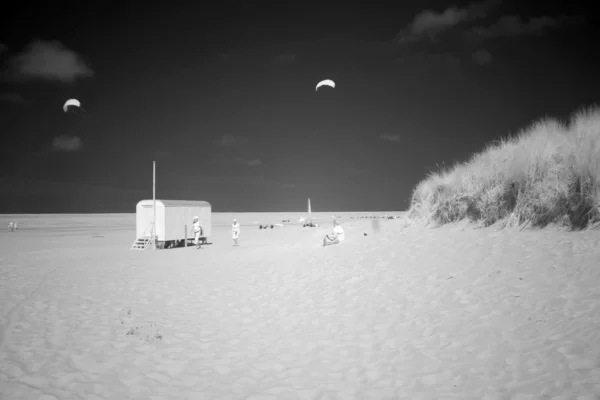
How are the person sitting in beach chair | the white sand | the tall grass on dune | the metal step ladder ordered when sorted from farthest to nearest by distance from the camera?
the metal step ladder
the person sitting in beach chair
the tall grass on dune
the white sand

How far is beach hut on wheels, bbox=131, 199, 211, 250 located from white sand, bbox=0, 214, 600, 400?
11779 mm

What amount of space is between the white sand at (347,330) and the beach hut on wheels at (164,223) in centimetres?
1178

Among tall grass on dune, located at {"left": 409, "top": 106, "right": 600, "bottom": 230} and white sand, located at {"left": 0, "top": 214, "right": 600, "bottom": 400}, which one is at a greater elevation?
tall grass on dune, located at {"left": 409, "top": 106, "right": 600, "bottom": 230}

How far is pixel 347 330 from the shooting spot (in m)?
6.66

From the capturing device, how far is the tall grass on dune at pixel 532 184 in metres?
8.35

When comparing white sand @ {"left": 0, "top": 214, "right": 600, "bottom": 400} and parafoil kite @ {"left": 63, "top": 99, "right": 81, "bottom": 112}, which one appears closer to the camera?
white sand @ {"left": 0, "top": 214, "right": 600, "bottom": 400}

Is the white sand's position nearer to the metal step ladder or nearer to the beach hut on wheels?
the metal step ladder

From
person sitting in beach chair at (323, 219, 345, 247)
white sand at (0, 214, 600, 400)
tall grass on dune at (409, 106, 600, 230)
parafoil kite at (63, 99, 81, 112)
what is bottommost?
white sand at (0, 214, 600, 400)

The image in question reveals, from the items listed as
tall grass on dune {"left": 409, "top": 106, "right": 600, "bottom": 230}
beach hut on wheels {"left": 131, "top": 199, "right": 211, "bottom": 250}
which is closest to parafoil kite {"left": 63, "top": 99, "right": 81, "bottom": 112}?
beach hut on wheels {"left": 131, "top": 199, "right": 211, "bottom": 250}

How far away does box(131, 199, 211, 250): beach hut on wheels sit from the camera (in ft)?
74.5

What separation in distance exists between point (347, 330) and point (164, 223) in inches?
738

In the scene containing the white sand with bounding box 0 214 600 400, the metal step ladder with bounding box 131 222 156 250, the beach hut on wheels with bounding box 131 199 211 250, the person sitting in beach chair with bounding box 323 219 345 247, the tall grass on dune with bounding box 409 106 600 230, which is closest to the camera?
the white sand with bounding box 0 214 600 400

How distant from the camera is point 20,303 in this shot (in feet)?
29.5

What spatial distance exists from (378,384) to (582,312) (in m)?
3.18
